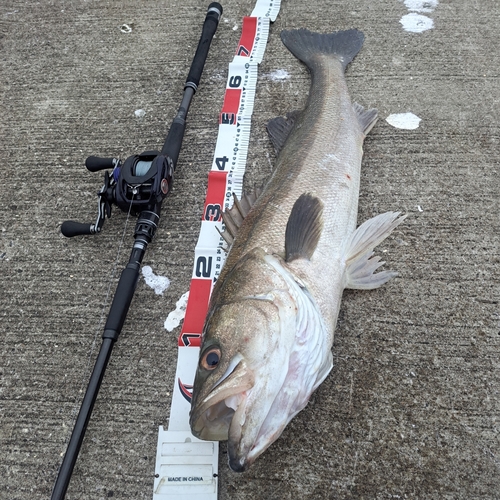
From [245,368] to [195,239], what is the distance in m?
1.30

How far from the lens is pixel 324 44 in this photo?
3318 millimetres

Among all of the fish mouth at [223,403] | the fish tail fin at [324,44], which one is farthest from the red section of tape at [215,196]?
the fish mouth at [223,403]

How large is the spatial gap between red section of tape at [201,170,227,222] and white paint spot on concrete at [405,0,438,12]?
2.50 meters

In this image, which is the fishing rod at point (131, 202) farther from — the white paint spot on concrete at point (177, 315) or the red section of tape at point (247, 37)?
the red section of tape at point (247, 37)

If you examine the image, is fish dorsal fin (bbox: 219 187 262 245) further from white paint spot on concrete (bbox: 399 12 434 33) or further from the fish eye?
white paint spot on concrete (bbox: 399 12 434 33)

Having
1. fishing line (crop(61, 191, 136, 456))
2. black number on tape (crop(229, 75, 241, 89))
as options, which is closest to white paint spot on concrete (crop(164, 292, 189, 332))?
fishing line (crop(61, 191, 136, 456))

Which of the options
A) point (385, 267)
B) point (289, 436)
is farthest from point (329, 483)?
point (385, 267)

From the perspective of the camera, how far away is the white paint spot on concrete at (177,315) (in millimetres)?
2375

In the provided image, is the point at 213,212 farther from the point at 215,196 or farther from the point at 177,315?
the point at 177,315

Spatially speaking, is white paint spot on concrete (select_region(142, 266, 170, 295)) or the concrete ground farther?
white paint spot on concrete (select_region(142, 266, 170, 295))

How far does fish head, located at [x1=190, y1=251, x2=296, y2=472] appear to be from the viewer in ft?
4.73

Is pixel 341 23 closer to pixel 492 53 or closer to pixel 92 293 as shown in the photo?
pixel 492 53

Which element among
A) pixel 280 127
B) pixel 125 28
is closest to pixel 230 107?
pixel 280 127

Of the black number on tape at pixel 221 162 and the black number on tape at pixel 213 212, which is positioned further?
Answer: the black number on tape at pixel 221 162
